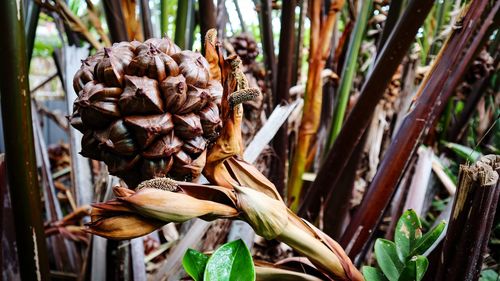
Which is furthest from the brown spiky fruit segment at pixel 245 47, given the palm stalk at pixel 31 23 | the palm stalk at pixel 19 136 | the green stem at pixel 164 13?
the palm stalk at pixel 19 136

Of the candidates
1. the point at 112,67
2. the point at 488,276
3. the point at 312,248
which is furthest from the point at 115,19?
the point at 488,276

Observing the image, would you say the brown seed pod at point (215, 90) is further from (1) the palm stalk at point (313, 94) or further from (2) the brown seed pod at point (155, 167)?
(1) the palm stalk at point (313, 94)

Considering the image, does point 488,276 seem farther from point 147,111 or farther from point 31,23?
point 31,23

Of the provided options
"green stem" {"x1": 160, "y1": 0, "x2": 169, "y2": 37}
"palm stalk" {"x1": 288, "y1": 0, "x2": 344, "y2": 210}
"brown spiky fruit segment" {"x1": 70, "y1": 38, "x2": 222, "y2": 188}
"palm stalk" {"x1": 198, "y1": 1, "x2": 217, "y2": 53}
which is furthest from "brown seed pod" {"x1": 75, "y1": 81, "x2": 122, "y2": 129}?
"palm stalk" {"x1": 288, "y1": 0, "x2": 344, "y2": 210}

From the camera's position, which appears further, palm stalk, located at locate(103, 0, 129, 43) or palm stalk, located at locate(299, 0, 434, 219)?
palm stalk, located at locate(103, 0, 129, 43)

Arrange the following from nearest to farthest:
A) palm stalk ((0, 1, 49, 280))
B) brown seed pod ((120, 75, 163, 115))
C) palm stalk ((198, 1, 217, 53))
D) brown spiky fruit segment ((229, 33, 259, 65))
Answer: brown seed pod ((120, 75, 163, 115)) < palm stalk ((0, 1, 49, 280)) < palm stalk ((198, 1, 217, 53)) < brown spiky fruit segment ((229, 33, 259, 65))

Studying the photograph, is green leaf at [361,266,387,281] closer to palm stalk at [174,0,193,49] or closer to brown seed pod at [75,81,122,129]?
brown seed pod at [75,81,122,129]

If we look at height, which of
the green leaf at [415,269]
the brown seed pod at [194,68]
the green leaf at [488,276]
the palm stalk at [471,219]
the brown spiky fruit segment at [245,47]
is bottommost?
the green leaf at [488,276]

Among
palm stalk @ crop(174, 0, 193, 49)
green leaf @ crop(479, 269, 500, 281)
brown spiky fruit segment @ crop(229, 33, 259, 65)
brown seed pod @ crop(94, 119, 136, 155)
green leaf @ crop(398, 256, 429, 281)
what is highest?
palm stalk @ crop(174, 0, 193, 49)
